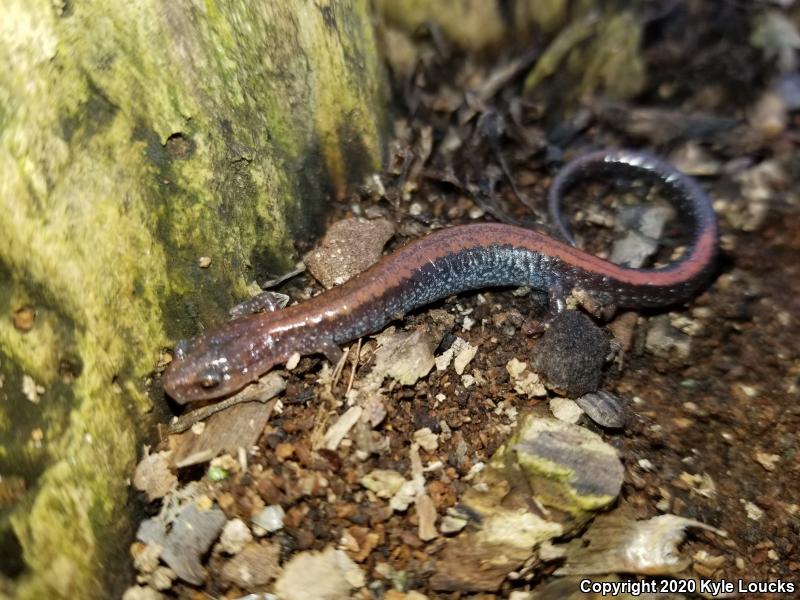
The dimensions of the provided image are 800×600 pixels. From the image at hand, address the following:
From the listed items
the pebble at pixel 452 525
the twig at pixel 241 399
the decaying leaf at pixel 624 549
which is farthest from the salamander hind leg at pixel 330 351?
the decaying leaf at pixel 624 549

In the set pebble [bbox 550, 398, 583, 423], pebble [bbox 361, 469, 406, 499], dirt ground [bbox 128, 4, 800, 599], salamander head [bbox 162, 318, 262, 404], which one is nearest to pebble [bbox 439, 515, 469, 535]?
dirt ground [bbox 128, 4, 800, 599]

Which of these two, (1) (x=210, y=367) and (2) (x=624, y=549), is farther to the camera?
(1) (x=210, y=367)

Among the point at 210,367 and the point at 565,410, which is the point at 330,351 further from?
the point at 565,410

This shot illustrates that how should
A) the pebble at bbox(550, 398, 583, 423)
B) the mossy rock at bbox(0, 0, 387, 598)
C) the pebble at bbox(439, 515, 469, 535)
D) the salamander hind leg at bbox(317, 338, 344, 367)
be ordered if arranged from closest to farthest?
the mossy rock at bbox(0, 0, 387, 598) < the pebble at bbox(439, 515, 469, 535) < the pebble at bbox(550, 398, 583, 423) < the salamander hind leg at bbox(317, 338, 344, 367)

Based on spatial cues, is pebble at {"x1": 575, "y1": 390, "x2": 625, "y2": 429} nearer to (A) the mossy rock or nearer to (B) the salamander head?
(B) the salamander head

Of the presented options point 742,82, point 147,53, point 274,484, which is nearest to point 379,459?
point 274,484

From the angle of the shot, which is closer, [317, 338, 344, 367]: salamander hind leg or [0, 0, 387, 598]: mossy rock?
[0, 0, 387, 598]: mossy rock

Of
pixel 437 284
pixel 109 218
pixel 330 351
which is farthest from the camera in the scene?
pixel 437 284

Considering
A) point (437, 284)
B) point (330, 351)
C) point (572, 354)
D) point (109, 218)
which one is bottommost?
point (572, 354)

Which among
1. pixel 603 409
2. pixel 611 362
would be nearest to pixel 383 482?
pixel 603 409
